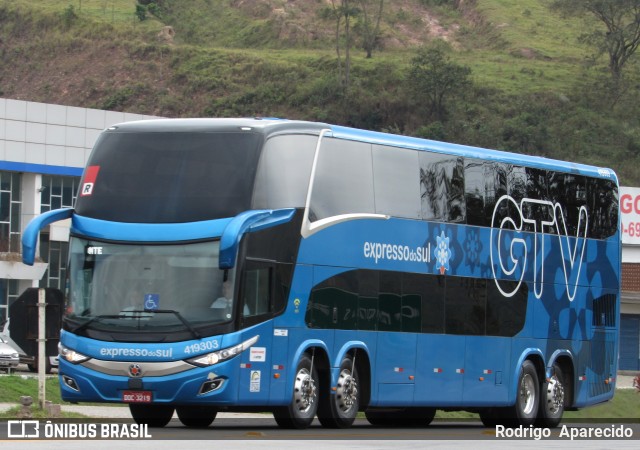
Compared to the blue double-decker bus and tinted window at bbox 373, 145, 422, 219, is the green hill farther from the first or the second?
tinted window at bbox 373, 145, 422, 219

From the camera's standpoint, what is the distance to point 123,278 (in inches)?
773

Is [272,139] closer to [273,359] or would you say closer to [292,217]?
[292,217]

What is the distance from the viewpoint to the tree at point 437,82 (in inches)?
4301

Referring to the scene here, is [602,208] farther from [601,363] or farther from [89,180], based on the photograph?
[89,180]

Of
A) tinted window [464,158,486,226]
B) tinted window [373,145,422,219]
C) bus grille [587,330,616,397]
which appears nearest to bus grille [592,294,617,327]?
bus grille [587,330,616,397]

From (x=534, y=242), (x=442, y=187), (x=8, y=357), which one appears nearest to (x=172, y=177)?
(x=442, y=187)

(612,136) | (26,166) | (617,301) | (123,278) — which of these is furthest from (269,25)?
(123,278)

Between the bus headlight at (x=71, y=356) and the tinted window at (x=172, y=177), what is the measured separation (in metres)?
1.84

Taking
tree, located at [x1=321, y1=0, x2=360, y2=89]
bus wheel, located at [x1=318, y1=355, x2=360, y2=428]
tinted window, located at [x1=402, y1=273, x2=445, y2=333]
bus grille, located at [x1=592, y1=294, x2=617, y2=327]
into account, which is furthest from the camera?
tree, located at [x1=321, y1=0, x2=360, y2=89]

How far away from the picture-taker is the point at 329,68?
386ft

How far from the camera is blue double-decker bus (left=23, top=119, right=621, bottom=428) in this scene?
19.4 metres

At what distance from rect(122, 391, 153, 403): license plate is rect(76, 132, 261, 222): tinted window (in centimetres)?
231

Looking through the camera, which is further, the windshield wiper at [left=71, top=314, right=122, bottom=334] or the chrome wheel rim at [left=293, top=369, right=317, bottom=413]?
the chrome wheel rim at [left=293, top=369, right=317, bottom=413]

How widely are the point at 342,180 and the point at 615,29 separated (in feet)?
326
